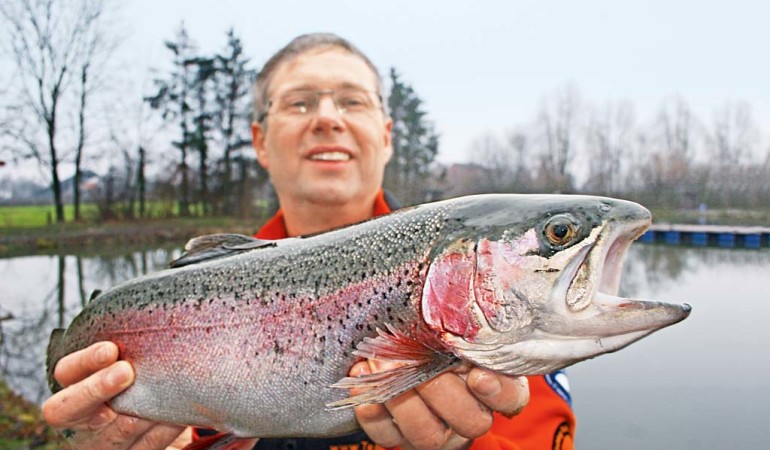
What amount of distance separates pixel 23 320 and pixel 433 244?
629 inches

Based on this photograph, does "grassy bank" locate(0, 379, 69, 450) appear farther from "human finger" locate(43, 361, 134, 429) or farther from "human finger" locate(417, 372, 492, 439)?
"human finger" locate(417, 372, 492, 439)

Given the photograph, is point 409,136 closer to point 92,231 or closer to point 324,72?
point 92,231

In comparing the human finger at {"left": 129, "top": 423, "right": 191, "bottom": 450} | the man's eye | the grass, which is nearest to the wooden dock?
the man's eye

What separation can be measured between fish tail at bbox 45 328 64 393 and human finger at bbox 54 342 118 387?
173 millimetres

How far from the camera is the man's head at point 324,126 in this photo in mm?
3326

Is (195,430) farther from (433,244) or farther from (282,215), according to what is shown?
(433,244)

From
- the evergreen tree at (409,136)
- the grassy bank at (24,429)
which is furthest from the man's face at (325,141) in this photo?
the evergreen tree at (409,136)

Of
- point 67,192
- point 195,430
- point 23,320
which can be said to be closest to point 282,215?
point 195,430

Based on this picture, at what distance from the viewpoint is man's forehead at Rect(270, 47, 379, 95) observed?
11.2 feet

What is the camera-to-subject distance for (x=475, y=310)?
6.01 feet

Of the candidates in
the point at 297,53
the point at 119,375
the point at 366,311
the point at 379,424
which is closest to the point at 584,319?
the point at 366,311

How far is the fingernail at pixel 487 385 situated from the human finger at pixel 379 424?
403 millimetres

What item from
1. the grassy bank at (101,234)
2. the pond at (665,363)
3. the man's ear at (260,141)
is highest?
the man's ear at (260,141)

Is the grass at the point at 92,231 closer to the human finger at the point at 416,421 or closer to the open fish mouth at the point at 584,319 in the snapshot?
the human finger at the point at 416,421
